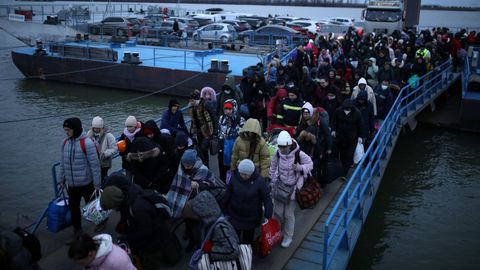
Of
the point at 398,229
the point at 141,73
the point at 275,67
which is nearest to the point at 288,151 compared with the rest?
the point at 398,229

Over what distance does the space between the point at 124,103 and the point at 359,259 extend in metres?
13.4

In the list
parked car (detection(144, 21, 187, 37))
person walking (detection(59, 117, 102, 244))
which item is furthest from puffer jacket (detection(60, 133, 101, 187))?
parked car (detection(144, 21, 187, 37))

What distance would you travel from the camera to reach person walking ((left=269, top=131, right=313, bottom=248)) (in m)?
5.62

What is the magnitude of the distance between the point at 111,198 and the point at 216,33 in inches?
932

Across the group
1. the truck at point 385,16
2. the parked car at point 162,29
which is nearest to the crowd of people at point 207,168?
the truck at point 385,16

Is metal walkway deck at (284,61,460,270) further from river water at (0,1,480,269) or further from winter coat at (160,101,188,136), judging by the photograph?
winter coat at (160,101,188,136)

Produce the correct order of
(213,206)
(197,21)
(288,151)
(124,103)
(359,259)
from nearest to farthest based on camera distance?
(213,206), (288,151), (359,259), (124,103), (197,21)

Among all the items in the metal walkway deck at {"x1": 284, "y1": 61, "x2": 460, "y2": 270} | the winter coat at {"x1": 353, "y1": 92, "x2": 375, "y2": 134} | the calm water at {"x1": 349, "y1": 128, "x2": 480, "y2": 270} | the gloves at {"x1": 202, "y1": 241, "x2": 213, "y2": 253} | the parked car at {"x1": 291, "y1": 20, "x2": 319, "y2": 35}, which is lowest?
the calm water at {"x1": 349, "y1": 128, "x2": 480, "y2": 270}

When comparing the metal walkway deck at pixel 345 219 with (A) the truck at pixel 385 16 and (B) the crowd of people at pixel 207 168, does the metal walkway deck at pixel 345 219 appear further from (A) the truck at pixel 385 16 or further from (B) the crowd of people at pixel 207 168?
(A) the truck at pixel 385 16

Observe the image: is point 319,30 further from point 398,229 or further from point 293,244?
point 293,244

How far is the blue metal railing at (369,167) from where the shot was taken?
5648 mm

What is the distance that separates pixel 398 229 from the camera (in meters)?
8.68

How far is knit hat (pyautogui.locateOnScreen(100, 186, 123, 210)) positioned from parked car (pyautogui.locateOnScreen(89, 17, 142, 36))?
2483 centimetres

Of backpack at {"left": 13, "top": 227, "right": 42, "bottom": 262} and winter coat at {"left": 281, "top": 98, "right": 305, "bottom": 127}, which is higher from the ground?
winter coat at {"left": 281, "top": 98, "right": 305, "bottom": 127}
